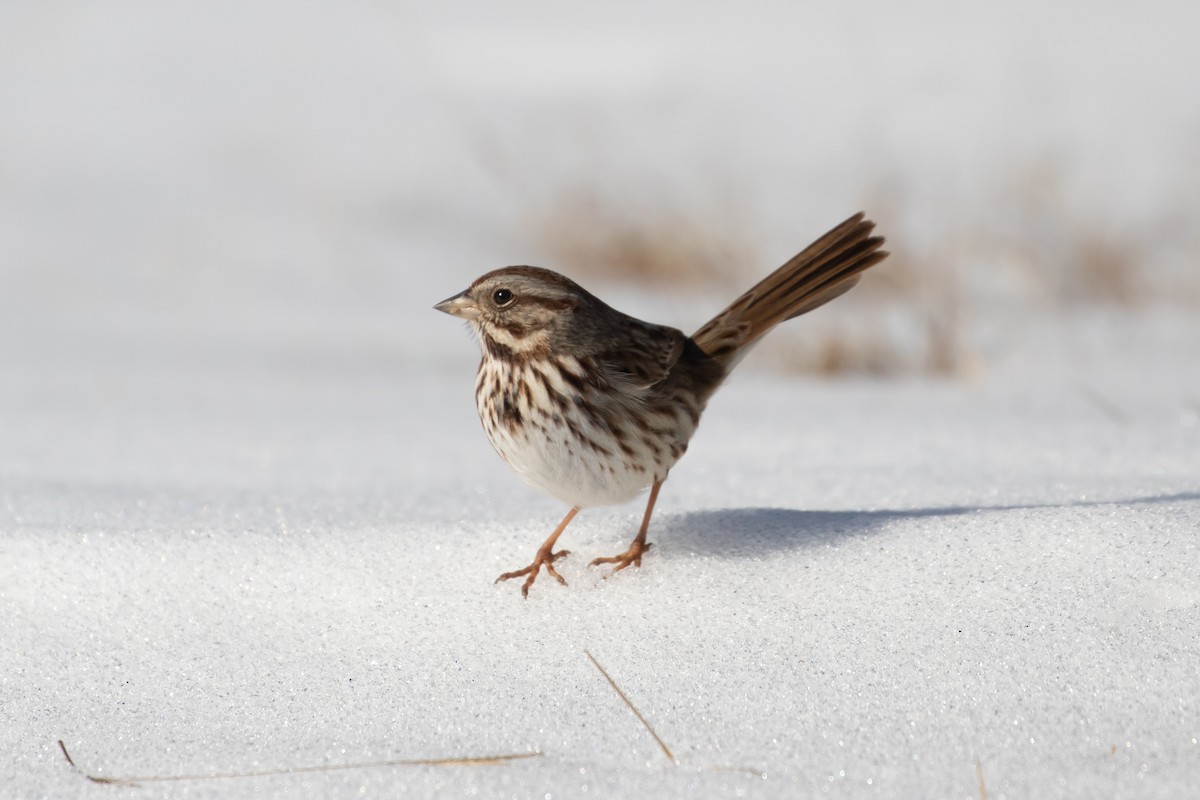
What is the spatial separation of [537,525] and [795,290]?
38.9 inches

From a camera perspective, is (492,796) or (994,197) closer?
(492,796)

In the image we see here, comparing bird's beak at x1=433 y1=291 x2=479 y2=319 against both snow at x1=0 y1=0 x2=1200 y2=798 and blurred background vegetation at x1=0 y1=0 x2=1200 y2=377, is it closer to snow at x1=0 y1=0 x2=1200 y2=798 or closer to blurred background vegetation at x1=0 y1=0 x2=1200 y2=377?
snow at x1=0 y1=0 x2=1200 y2=798

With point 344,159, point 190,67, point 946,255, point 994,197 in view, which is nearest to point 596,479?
point 946,255

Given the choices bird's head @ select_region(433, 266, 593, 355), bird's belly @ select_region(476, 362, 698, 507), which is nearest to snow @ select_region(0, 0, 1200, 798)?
bird's belly @ select_region(476, 362, 698, 507)

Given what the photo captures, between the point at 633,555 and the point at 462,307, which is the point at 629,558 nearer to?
the point at 633,555

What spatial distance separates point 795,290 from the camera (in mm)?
3932

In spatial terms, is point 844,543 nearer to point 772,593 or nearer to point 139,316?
point 772,593

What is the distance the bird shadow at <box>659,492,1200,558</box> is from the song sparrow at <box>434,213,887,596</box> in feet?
0.40

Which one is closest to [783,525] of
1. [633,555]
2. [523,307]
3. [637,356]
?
[633,555]

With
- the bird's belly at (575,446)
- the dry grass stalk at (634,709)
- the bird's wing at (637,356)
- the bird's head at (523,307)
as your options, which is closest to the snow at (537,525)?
the dry grass stalk at (634,709)

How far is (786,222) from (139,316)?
393 centimetres

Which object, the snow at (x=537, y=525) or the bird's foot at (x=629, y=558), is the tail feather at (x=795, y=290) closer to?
the snow at (x=537, y=525)

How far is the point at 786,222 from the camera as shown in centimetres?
912

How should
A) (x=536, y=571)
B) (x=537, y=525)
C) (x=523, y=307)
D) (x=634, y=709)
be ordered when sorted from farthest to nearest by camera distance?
(x=537, y=525), (x=523, y=307), (x=536, y=571), (x=634, y=709)
